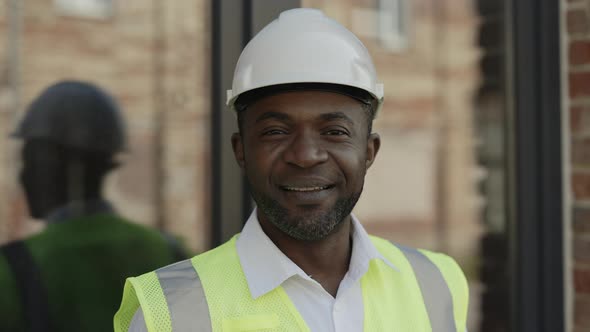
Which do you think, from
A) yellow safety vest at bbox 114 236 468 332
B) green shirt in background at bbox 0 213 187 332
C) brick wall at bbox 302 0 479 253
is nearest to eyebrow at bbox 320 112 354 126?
yellow safety vest at bbox 114 236 468 332

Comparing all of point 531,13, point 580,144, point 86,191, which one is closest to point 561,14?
point 531,13

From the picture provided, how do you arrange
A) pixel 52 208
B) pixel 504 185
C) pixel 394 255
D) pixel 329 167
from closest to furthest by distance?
1. pixel 329 167
2. pixel 394 255
3. pixel 52 208
4. pixel 504 185

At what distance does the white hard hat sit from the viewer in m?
1.39

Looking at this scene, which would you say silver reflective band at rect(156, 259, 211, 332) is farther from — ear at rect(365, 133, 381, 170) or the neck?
ear at rect(365, 133, 381, 170)

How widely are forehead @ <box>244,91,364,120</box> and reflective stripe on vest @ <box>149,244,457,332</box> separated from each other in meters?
0.34

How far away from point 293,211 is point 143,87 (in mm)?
864

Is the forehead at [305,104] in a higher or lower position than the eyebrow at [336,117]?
higher

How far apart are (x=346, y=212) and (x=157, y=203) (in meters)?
0.85

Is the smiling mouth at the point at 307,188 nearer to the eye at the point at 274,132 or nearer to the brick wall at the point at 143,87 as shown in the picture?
the eye at the point at 274,132

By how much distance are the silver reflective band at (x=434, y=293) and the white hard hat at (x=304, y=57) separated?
0.41 metres

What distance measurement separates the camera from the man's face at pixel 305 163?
54.4 inches

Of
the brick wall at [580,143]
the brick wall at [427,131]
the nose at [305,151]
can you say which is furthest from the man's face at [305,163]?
the brick wall at [580,143]

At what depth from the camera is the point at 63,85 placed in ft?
6.40

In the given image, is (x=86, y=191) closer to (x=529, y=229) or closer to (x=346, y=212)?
(x=346, y=212)
